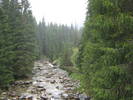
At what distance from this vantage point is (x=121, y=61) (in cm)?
625

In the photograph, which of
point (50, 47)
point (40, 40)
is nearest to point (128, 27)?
point (50, 47)

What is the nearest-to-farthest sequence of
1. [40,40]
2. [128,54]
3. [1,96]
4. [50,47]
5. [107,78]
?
[128,54] < [107,78] < [1,96] < [50,47] < [40,40]

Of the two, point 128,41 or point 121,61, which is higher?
point 128,41

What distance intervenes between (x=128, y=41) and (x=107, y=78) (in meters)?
1.53

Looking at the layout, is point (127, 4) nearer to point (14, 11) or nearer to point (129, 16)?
point (129, 16)

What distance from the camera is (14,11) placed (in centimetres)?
2498

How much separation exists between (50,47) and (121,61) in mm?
60829

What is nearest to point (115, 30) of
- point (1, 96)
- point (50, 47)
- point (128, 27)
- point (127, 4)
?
point (128, 27)

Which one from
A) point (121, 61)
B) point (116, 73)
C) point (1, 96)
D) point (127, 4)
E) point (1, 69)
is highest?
point (127, 4)

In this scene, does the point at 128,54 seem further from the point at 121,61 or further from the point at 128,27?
the point at 128,27

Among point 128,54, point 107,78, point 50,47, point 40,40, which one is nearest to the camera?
point 128,54

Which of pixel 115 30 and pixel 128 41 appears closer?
pixel 128 41

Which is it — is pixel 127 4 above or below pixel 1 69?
above

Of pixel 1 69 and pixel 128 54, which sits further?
pixel 1 69
